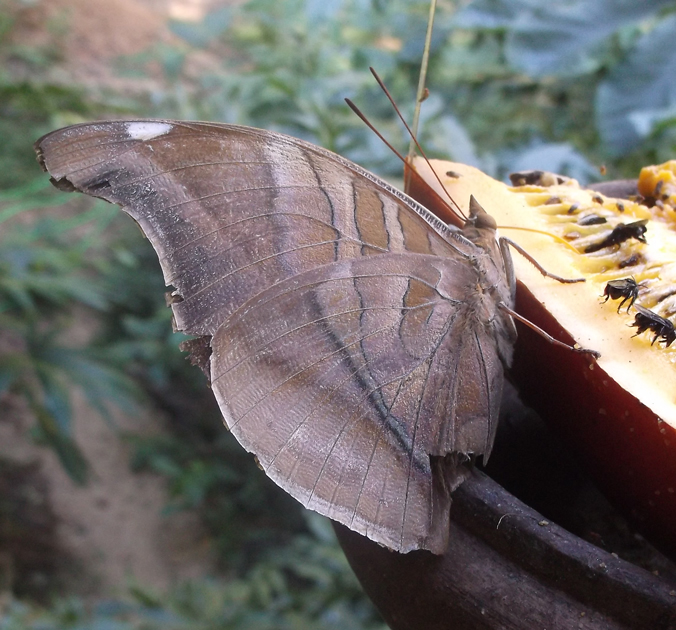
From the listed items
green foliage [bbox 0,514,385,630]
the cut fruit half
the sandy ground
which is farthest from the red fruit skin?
the sandy ground

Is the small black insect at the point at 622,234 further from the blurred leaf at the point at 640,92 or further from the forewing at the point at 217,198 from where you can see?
the blurred leaf at the point at 640,92

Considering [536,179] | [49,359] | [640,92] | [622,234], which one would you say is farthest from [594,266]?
[49,359]

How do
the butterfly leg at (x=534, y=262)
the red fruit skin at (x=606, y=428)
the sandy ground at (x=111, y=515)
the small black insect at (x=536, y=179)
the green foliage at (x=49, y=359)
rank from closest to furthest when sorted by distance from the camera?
the red fruit skin at (x=606, y=428)
the butterfly leg at (x=534, y=262)
the small black insect at (x=536, y=179)
the green foliage at (x=49, y=359)
the sandy ground at (x=111, y=515)

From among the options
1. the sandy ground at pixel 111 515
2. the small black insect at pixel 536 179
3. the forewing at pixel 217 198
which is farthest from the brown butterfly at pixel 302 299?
the sandy ground at pixel 111 515

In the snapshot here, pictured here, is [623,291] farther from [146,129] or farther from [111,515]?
[111,515]

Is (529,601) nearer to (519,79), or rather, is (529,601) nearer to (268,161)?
(268,161)

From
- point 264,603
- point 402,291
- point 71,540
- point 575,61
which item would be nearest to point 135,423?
point 71,540
